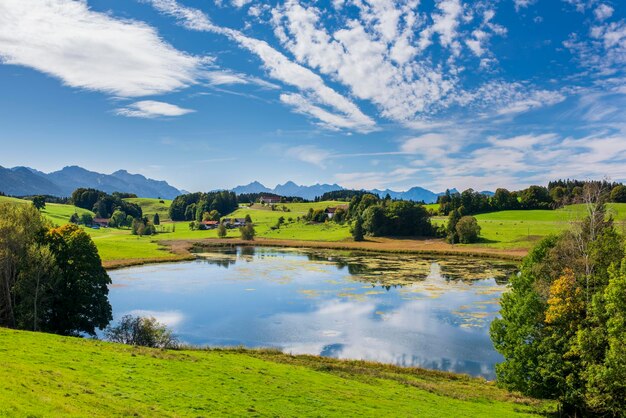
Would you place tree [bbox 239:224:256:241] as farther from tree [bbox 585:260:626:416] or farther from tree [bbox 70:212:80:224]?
tree [bbox 585:260:626:416]

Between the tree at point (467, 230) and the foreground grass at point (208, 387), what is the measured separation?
9949 cm

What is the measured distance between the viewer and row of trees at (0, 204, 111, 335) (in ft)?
123

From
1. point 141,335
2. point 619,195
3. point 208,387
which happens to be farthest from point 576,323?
point 619,195

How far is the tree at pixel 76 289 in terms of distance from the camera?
40875 mm

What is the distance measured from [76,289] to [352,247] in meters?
98.7

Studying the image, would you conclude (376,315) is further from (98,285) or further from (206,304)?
(98,285)

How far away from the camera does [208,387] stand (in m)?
23.2

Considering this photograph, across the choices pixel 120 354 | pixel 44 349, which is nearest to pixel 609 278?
pixel 120 354

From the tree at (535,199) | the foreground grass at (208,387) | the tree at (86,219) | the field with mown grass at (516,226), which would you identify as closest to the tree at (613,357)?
the foreground grass at (208,387)

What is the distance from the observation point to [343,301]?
6169 centimetres

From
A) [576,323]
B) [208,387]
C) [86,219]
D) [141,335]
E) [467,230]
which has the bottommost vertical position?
[141,335]

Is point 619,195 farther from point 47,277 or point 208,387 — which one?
point 47,277

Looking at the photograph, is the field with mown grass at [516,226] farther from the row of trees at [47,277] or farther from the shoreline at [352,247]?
the row of trees at [47,277]

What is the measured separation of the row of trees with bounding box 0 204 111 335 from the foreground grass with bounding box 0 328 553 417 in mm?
10985
